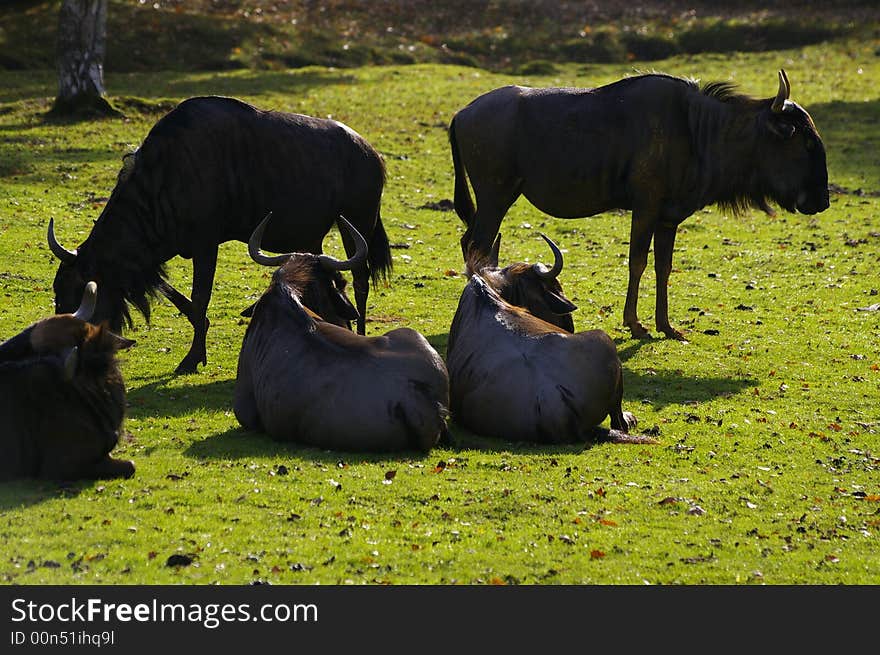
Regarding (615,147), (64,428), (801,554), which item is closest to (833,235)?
(615,147)

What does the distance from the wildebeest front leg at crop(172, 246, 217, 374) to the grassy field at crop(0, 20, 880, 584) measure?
0.24m

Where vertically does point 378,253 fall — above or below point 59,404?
below

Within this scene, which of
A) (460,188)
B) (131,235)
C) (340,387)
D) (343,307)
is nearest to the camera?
(340,387)

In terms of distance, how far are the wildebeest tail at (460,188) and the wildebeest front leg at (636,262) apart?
230 cm

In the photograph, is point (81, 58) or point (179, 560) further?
point (81, 58)

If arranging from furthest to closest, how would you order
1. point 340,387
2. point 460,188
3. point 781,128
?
point 460,188 → point 781,128 → point 340,387

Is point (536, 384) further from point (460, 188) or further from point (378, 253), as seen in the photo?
point (460, 188)

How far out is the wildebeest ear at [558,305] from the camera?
12.0 metres

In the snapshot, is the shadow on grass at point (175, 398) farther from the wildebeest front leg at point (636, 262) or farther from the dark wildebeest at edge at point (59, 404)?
the wildebeest front leg at point (636, 262)

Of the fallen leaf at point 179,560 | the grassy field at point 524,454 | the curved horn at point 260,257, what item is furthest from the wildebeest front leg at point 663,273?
the fallen leaf at point 179,560

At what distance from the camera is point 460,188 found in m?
16.3

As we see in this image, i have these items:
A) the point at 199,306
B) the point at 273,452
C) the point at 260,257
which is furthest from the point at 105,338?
the point at 199,306

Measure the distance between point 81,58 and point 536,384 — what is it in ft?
60.1

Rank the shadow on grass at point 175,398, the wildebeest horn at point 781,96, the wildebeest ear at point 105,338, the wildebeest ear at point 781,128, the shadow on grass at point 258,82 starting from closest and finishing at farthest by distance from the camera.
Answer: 1. the wildebeest ear at point 105,338
2. the shadow on grass at point 175,398
3. the wildebeest horn at point 781,96
4. the wildebeest ear at point 781,128
5. the shadow on grass at point 258,82
